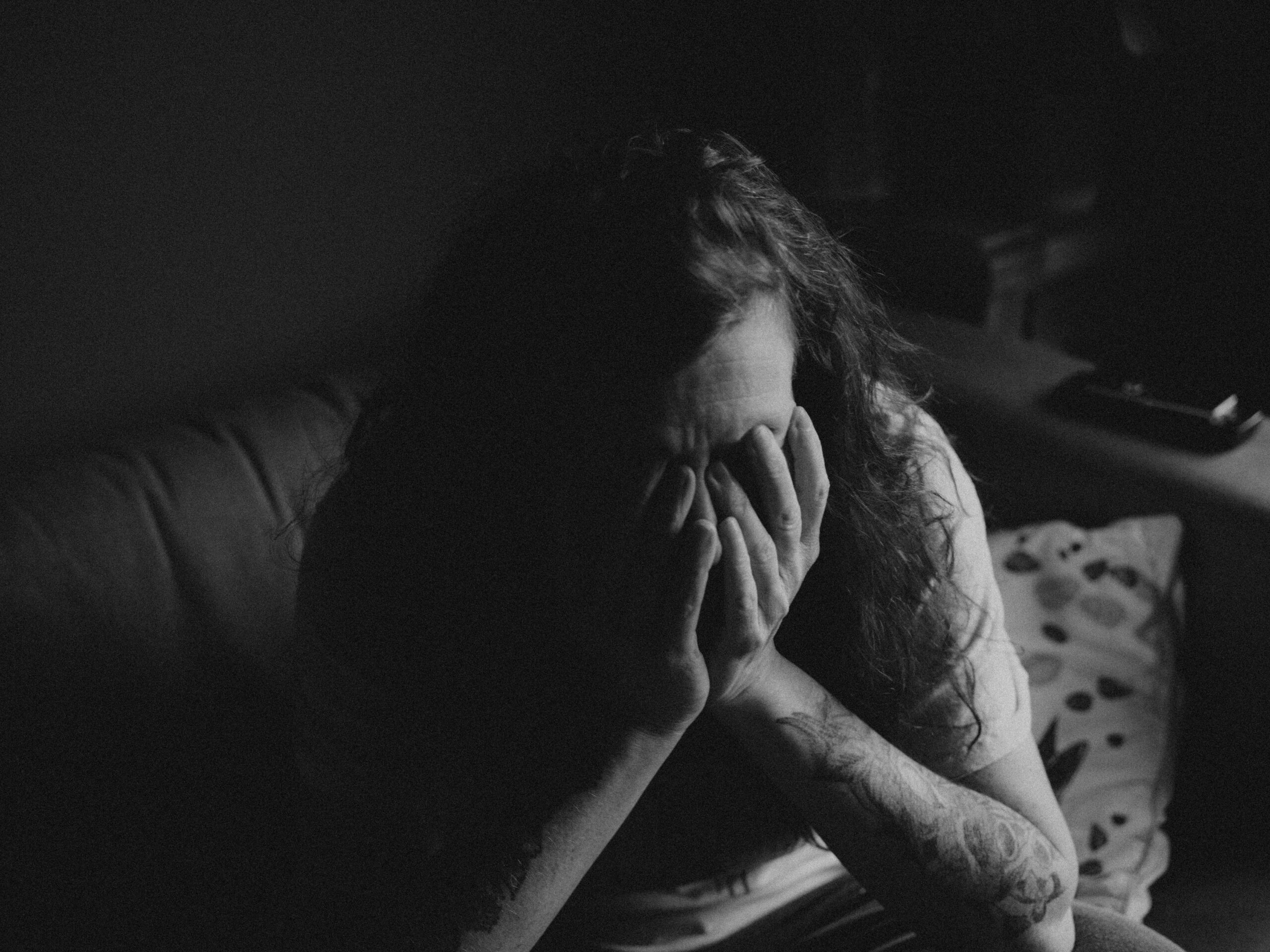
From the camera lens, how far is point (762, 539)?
0.75m

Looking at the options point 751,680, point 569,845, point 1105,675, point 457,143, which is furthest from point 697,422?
point 457,143

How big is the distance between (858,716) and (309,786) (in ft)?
1.62

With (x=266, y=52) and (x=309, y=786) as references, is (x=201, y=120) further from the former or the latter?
(x=309, y=786)

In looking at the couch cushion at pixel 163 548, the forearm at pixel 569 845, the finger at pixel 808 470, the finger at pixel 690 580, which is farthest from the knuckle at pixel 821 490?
the couch cushion at pixel 163 548

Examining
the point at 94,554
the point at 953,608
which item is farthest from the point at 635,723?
the point at 94,554

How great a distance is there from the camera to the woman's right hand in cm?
72

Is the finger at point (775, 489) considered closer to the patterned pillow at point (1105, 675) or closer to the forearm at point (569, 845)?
the forearm at point (569, 845)

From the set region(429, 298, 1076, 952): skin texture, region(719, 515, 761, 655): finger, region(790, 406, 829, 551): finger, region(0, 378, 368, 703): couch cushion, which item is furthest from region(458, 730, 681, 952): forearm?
region(0, 378, 368, 703): couch cushion

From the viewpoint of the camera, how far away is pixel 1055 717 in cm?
110

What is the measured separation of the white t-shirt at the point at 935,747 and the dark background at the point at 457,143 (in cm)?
59

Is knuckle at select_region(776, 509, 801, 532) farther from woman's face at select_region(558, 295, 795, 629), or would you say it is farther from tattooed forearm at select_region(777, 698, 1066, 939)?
tattooed forearm at select_region(777, 698, 1066, 939)

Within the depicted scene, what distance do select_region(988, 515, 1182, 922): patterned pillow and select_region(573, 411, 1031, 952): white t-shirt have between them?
22 cm

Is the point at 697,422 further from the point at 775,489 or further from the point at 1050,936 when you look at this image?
the point at 1050,936

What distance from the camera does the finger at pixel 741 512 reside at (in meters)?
0.74
